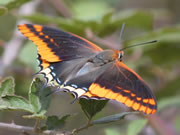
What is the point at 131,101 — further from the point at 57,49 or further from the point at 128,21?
the point at 128,21

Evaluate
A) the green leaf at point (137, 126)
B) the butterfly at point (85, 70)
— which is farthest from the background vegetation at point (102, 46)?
the butterfly at point (85, 70)

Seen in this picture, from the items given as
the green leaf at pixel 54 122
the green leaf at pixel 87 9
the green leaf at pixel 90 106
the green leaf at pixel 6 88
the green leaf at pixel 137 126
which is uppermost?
the green leaf at pixel 87 9

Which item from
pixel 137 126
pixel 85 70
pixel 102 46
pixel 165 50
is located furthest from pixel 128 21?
pixel 137 126

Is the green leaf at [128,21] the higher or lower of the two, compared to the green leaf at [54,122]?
higher

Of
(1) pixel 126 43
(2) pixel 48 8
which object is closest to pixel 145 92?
(1) pixel 126 43

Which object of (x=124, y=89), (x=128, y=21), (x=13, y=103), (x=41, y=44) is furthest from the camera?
(x=128, y=21)

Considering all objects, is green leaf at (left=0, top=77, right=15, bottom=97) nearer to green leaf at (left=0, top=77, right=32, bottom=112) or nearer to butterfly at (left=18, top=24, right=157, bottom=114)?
green leaf at (left=0, top=77, right=32, bottom=112)

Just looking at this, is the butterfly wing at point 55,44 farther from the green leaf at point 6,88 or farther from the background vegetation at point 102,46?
the green leaf at point 6,88
